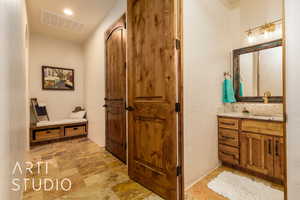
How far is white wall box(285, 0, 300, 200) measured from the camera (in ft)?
2.63

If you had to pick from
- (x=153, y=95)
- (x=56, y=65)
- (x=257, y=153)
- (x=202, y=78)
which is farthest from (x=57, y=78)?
(x=257, y=153)

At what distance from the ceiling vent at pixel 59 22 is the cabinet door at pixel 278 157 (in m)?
4.15

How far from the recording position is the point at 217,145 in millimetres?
2043

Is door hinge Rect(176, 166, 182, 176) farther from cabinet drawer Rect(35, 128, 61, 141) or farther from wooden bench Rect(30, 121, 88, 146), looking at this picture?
cabinet drawer Rect(35, 128, 61, 141)

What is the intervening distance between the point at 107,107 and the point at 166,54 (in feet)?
5.90

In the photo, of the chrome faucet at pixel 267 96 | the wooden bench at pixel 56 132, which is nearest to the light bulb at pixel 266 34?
the chrome faucet at pixel 267 96

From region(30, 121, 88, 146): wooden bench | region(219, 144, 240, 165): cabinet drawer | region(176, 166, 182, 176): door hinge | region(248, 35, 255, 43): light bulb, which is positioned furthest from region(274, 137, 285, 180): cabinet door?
region(30, 121, 88, 146): wooden bench

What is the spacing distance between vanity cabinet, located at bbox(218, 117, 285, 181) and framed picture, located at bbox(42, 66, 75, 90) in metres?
4.08

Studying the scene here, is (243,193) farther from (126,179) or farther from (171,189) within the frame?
(126,179)

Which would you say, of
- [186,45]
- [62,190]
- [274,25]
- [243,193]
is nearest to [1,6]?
[186,45]

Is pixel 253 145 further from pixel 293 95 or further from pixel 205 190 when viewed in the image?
pixel 293 95

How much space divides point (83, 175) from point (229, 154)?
2162 mm

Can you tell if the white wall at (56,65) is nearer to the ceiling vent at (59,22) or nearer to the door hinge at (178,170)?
the ceiling vent at (59,22)

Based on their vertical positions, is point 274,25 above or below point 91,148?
above
